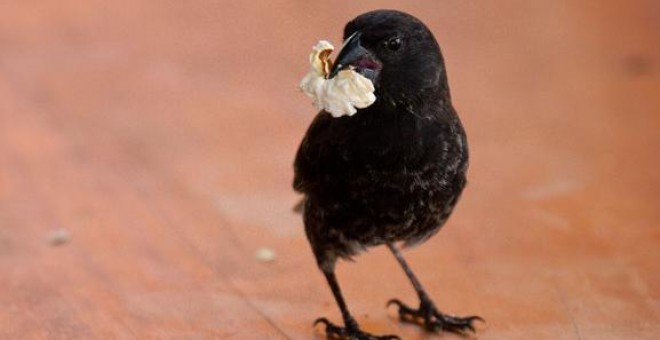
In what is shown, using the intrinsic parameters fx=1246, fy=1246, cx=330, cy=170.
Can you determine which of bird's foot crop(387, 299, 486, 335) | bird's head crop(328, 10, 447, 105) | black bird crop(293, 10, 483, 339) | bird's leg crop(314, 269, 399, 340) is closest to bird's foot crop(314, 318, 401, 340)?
bird's leg crop(314, 269, 399, 340)

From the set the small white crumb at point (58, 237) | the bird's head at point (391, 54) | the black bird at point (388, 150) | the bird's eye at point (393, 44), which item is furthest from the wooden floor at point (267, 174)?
the bird's eye at point (393, 44)

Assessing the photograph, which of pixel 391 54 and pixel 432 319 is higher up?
pixel 391 54

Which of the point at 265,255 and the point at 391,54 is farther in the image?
the point at 265,255

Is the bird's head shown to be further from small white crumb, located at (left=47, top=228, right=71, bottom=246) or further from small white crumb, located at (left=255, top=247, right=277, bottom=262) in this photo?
small white crumb, located at (left=47, top=228, right=71, bottom=246)

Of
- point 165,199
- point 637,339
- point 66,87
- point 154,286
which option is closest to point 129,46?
point 66,87

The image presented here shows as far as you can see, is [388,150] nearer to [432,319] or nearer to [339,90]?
[339,90]

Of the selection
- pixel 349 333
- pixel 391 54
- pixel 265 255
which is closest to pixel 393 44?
pixel 391 54
